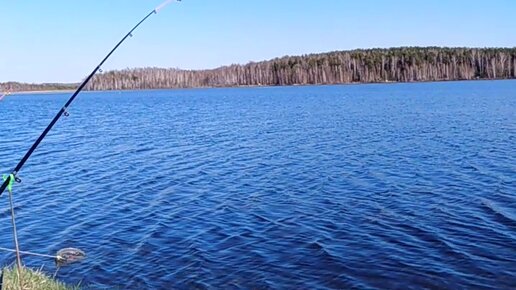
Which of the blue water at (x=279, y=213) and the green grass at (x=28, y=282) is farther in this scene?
the blue water at (x=279, y=213)

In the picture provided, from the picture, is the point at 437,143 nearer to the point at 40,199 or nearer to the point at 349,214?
the point at 349,214

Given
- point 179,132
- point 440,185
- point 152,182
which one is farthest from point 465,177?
point 179,132

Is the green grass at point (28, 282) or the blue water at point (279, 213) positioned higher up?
the green grass at point (28, 282)

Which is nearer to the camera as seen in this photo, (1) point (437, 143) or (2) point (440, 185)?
(2) point (440, 185)

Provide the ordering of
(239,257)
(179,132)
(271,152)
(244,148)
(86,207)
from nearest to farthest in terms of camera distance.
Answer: (239,257) → (86,207) → (271,152) → (244,148) → (179,132)

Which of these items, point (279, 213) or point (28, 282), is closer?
point (28, 282)

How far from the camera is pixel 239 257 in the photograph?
12.6 m

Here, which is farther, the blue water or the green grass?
the blue water

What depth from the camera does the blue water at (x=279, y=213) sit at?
Result: 11562 millimetres

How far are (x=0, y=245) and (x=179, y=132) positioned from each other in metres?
28.1

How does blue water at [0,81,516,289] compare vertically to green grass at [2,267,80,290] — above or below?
below

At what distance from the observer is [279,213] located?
16.2 metres

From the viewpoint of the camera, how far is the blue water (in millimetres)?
11562

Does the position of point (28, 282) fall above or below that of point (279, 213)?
above
